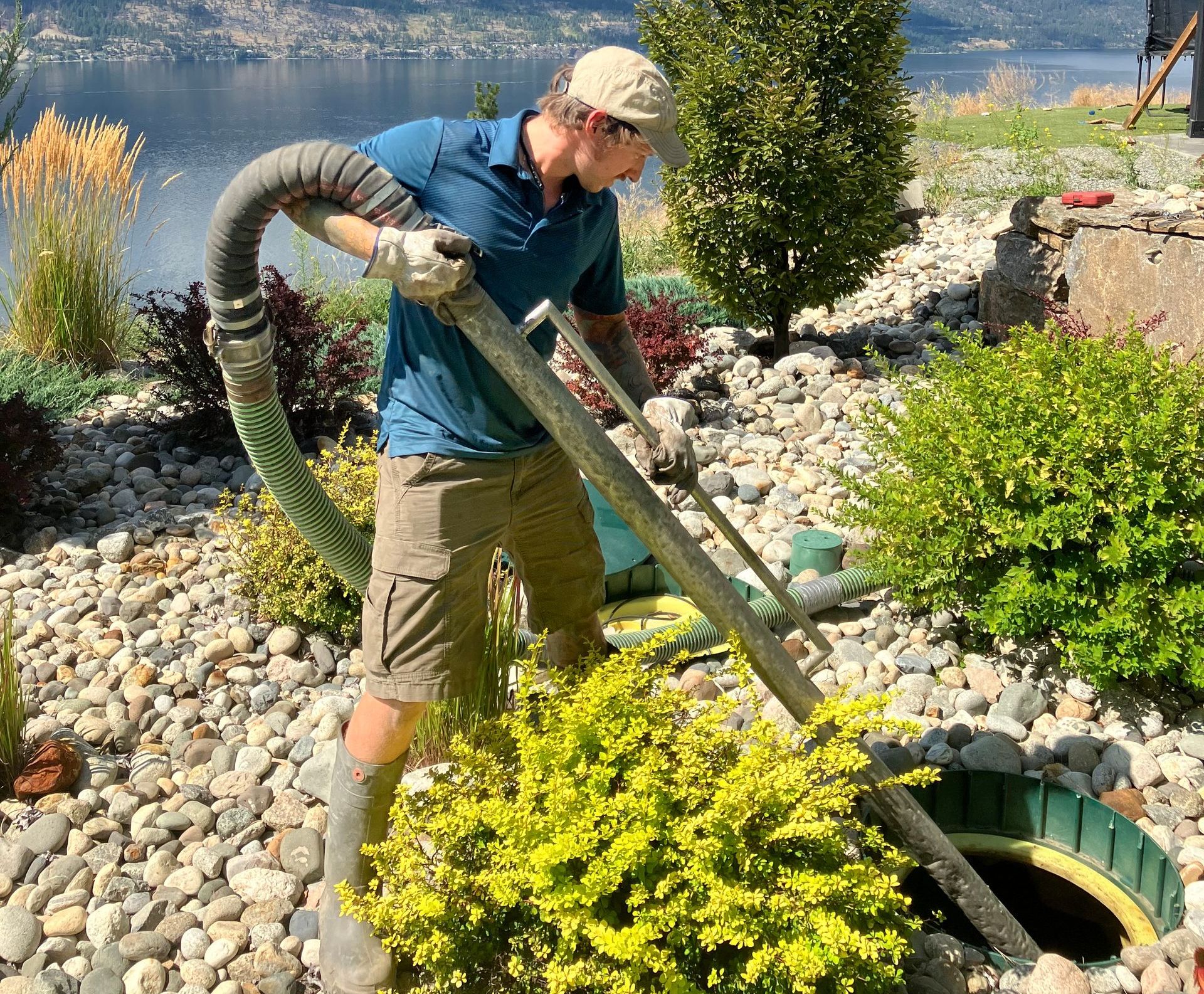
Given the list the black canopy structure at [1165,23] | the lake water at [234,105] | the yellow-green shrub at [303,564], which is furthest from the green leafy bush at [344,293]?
the black canopy structure at [1165,23]

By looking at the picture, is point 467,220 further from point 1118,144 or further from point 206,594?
point 1118,144

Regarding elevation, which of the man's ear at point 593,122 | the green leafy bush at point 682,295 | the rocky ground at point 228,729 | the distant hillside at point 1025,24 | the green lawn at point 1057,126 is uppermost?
the distant hillside at point 1025,24

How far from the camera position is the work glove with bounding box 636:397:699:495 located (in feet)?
8.17

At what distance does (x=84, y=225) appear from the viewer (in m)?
6.44

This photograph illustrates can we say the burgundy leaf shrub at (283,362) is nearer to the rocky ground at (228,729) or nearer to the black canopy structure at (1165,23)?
the rocky ground at (228,729)

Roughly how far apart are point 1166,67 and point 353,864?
1286 cm

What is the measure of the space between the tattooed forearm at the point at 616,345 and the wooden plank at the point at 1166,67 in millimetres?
11228

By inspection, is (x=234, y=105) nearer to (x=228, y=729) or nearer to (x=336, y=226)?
(x=228, y=729)

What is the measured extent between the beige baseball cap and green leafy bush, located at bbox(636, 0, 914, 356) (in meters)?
4.15

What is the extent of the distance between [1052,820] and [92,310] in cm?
597

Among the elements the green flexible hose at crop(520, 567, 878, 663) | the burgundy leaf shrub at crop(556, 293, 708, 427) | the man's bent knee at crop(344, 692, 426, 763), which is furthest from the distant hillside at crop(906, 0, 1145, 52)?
the man's bent knee at crop(344, 692, 426, 763)

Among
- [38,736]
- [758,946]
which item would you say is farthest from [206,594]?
[758,946]

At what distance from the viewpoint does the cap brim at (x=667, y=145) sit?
7.25 feet

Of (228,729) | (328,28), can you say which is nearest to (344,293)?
(228,729)
